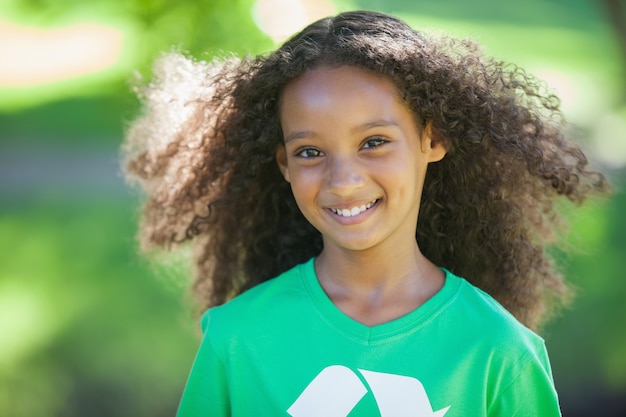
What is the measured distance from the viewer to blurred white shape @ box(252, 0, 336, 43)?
9.61 ft

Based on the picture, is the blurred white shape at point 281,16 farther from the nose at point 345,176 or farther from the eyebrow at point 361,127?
the nose at point 345,176

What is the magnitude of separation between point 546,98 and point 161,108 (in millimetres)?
1066

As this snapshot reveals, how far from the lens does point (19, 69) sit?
3955 mm

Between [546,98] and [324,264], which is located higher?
[546,98]

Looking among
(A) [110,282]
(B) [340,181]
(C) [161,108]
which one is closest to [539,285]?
(B) [340,181]

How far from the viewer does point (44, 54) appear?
3973 mm

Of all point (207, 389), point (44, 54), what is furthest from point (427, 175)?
point (44, 54)

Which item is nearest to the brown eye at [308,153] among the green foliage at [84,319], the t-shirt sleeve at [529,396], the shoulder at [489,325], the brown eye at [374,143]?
the brown eye at [374,143]

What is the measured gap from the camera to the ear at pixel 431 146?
223cm

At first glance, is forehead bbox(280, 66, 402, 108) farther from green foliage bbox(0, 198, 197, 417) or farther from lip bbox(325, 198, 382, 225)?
green foliage bbox(0, 198, 197, 417)

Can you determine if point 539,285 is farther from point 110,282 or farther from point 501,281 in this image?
point 110,282

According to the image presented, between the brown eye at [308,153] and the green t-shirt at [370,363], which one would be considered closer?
the green t-shirt at [370,363]

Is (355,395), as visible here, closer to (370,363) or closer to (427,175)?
(370,363)

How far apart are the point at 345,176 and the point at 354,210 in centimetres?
9
